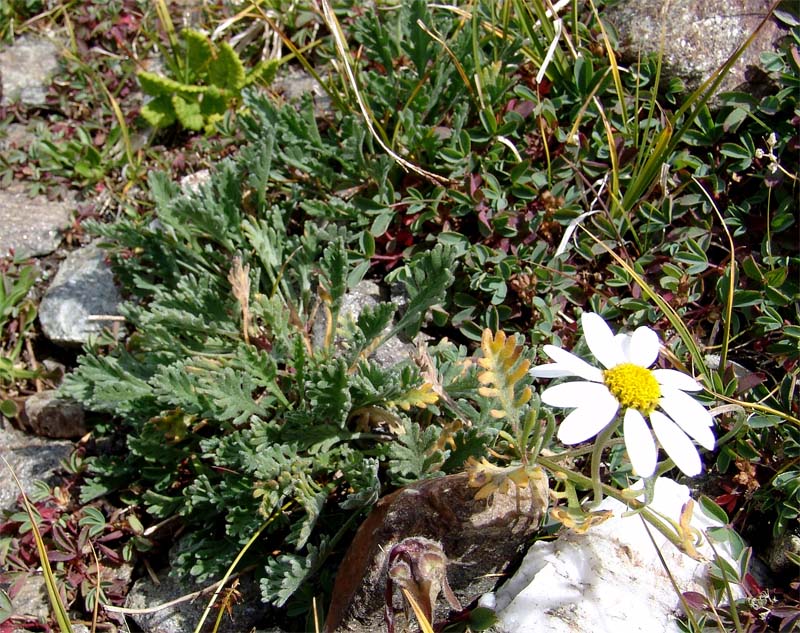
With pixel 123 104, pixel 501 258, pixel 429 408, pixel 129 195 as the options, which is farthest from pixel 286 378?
pixel 123 104

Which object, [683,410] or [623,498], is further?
[623,498]

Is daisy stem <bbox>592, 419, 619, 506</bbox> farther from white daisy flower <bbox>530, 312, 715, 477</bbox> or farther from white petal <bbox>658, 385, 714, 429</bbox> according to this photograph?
white petal <bbox>658, 385, 714, 429</bbox>

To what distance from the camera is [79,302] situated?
3.81m

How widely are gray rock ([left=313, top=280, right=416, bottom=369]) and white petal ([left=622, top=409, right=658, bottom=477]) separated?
1.30 m

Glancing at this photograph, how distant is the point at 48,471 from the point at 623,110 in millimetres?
3010

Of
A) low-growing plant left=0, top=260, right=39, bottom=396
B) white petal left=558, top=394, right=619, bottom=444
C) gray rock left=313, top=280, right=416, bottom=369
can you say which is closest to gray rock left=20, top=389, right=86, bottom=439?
low-growing plant left=0, top=260, right=39, bottom=396

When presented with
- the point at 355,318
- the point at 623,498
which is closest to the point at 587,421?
the point at 623,498

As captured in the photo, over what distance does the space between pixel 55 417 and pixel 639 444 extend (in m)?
2.70

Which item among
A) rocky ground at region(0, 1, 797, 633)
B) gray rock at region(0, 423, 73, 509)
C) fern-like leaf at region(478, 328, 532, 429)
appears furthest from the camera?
gray rock at region(0, 423, 73, 509)

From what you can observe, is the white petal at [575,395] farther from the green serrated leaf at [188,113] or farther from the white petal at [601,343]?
the green serrated leaf at [188,113]

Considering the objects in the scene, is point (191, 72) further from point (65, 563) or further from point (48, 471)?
point (65, 563)

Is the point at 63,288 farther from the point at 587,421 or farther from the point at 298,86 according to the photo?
the point at 587,421

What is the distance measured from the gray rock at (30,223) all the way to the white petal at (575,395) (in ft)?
10.1

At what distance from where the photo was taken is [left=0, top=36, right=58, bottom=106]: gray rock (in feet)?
15.0
